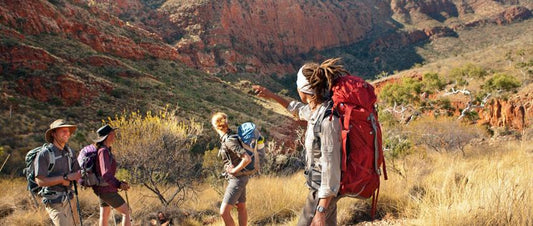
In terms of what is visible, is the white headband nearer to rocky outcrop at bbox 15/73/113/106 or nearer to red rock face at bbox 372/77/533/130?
red rock face at bbox 372/77/533/130

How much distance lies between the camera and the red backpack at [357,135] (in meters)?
1.96

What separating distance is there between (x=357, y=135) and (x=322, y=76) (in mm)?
451

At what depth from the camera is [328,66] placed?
2141 mm

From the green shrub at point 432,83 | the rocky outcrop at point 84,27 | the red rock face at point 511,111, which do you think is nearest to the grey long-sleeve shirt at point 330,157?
the red rock face at point 511,111

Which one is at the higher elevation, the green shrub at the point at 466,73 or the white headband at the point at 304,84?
the white headband at the point at 304,84

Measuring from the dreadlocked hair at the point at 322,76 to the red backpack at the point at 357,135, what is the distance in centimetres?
10

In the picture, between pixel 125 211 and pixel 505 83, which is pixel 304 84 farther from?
pixel 505 83

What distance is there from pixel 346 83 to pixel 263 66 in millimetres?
56280

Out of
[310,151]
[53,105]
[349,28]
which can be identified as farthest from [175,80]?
[349,28]

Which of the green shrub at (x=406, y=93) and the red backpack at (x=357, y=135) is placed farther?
the green shrub at (x=406, y=93)

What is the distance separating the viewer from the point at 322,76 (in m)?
2.14

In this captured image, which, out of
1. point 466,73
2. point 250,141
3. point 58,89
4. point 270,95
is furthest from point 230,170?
point 466,73

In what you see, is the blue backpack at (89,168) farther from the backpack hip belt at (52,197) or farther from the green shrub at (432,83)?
the green shrub at (432,83)

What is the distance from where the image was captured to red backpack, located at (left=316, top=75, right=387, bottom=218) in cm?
196
